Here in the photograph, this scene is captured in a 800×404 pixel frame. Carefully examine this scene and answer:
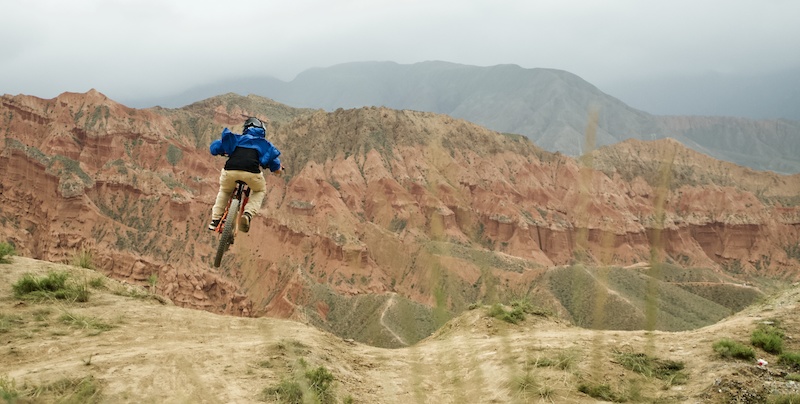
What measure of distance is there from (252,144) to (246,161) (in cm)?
34

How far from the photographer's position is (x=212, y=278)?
62.2 meters

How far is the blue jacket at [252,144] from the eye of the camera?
9086 millimetres

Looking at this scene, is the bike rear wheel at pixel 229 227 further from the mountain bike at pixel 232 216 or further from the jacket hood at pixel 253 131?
the jacket hood at pixel 253 131

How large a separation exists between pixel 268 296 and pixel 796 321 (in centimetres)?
6536

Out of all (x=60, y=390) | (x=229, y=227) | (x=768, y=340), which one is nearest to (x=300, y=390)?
(x=60, y=390)

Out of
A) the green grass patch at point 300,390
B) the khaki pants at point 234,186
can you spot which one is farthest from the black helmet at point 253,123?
the green grass patch at point 300,390

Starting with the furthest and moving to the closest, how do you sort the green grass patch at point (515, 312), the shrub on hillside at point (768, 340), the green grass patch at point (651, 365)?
the green grass patch at point (515, 312), the shrub on hillside at point (768, 340), the green grass patch at point (651, 365)

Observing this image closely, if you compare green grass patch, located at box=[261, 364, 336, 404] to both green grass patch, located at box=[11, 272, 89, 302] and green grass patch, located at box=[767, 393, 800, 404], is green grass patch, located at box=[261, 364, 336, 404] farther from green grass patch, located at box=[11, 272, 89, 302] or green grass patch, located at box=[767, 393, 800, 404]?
green grass patch, located at box=[11, 272, 89, 302]

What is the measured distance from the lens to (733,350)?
704cm

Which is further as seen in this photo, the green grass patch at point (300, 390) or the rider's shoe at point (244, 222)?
the rider's shoe at point (244, 222)

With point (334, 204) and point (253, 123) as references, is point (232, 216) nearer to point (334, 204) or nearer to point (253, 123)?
point (253, 123)

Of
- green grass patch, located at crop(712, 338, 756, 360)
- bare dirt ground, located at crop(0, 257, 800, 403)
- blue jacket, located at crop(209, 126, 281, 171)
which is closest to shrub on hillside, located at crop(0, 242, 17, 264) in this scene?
bare dirt ground, located at crop(0, 257, 800, 403)

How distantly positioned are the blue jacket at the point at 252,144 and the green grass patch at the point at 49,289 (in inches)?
145

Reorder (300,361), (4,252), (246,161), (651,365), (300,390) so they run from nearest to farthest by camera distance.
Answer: (300,390), (300,361), (651,365), (246,161), (4,252)
